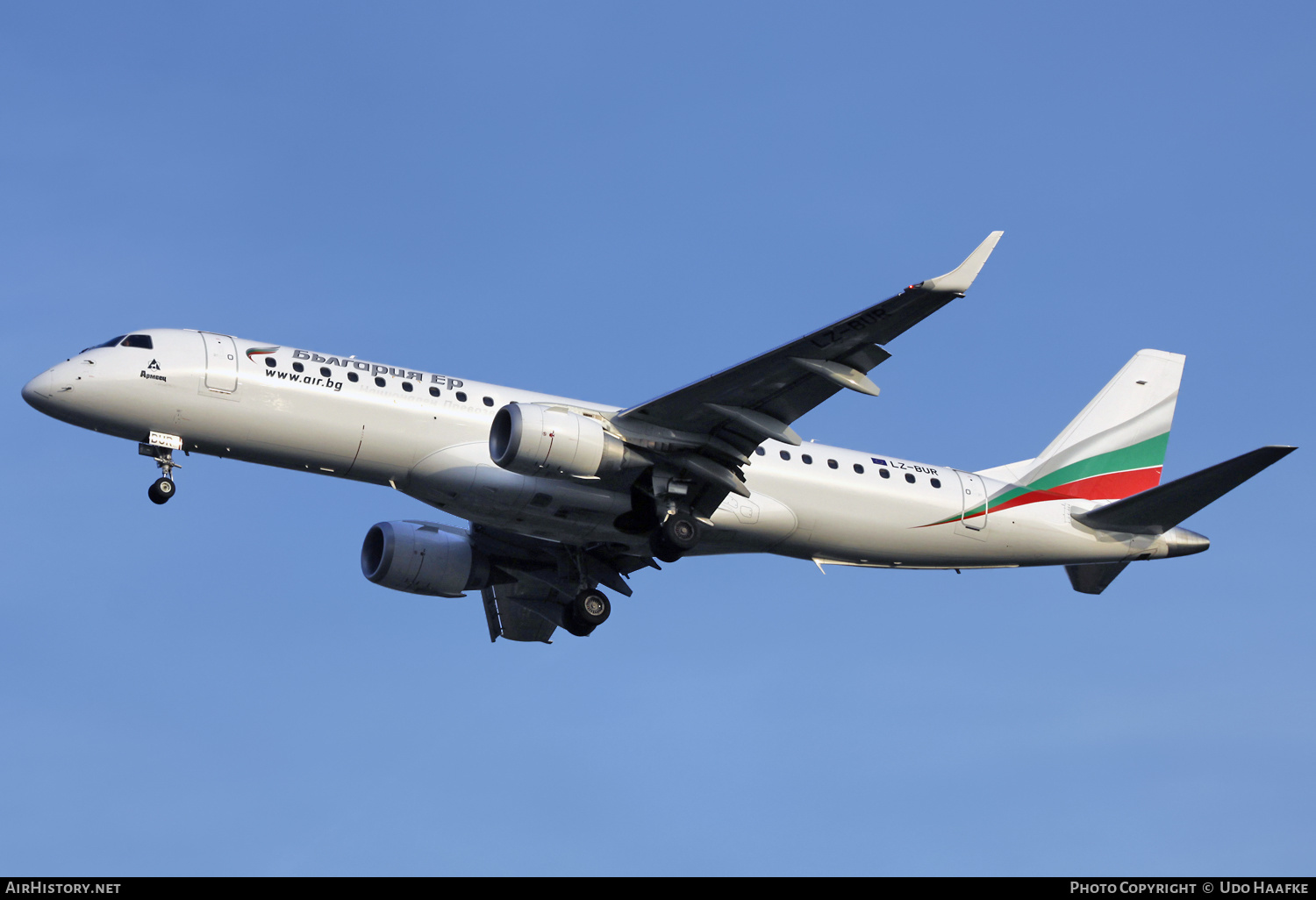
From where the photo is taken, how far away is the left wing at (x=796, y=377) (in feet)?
83.4

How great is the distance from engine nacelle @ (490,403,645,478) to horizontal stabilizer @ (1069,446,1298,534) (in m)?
12.5

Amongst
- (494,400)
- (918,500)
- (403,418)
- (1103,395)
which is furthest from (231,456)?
(1103,395)

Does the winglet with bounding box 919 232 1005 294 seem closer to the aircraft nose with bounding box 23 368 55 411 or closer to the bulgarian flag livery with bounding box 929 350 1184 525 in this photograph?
the bulgarian flag livery with bounding box 929 350 1184 525

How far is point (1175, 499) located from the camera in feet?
109

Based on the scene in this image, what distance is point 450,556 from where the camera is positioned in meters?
34.9

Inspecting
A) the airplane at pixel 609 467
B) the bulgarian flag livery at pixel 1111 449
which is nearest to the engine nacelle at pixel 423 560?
the airplane at pixel 609 467

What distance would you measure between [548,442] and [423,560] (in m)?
7.33

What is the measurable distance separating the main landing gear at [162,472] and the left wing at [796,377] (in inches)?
361

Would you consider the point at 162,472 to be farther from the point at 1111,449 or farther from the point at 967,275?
the point at 1111,449

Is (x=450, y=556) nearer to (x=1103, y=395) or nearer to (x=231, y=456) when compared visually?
(x=231, y=456)
